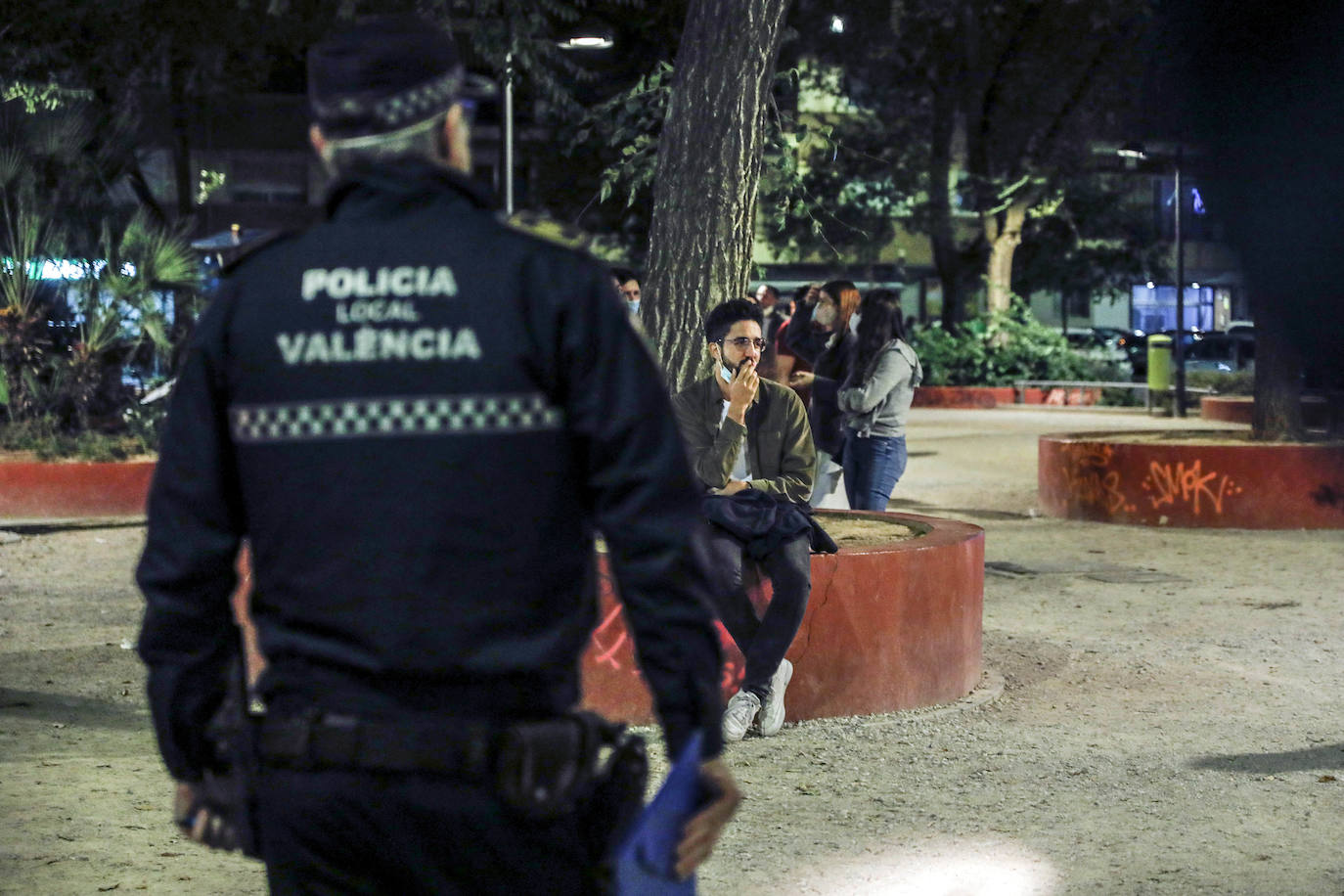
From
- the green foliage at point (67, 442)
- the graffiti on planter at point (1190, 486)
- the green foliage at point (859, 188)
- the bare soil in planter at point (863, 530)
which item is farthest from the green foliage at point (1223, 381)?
the bare soil in planter at point (863, 530)

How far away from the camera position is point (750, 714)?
20.2ft

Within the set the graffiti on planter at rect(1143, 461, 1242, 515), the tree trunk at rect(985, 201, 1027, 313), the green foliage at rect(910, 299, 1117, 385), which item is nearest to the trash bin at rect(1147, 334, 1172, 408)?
the green foliage at rect(910, 299, 1117, 385)

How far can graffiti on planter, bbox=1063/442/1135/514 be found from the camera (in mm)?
13000

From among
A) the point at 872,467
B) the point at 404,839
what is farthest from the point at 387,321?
the point at 872,467

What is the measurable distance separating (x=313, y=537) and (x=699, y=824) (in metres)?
0.60

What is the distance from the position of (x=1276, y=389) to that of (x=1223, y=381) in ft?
56.3

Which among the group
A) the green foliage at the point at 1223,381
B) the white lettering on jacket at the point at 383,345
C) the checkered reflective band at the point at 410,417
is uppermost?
the white lettering on jacket at the point at 383,345

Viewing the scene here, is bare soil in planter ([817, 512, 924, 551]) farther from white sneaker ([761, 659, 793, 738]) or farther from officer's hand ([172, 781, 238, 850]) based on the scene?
officer's hand ([172, 781, 238, 850])

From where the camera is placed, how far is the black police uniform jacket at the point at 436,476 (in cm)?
220

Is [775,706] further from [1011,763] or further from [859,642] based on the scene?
[1011,763]

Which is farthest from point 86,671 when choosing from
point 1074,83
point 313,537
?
point 1074,83

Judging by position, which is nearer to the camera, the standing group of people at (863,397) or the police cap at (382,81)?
the police cap at (382,81)

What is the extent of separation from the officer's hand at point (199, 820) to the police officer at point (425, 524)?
0.11 meters

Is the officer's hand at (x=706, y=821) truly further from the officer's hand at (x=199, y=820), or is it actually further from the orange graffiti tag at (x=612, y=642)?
the orange graffiti tag at (x=612, y=642)
